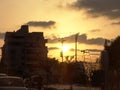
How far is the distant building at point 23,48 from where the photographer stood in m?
162

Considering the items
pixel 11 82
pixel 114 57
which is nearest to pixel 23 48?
pixel 114 57

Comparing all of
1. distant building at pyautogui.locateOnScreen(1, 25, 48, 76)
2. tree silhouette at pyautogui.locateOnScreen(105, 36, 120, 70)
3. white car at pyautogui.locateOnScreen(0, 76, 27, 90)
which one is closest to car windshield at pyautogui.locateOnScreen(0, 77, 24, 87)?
white car at pyautogui.locateOnScreen(0, 76, 27, 90)

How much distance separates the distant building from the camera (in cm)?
16193

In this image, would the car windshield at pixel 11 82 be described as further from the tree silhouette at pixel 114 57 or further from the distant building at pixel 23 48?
the distant building at pixel 23 48

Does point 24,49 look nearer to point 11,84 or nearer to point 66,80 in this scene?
point 66,80

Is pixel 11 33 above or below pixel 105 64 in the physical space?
above

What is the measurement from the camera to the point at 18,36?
167m

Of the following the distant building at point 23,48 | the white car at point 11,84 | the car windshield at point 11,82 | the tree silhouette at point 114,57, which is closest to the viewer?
the white car at point 11,84

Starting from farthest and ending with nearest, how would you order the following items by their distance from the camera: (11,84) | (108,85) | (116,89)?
(108,85) < (116,89) < (11,84)

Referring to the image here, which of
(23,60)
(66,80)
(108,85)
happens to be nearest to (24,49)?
(23,60)

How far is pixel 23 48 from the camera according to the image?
535ft

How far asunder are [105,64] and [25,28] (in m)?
133

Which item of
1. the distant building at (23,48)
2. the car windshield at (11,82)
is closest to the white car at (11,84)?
the car windshield at (11,82)

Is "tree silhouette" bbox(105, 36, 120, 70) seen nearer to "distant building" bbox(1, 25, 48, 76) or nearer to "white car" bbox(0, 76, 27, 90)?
"white car" bbox(0, 76, 27, 90)
